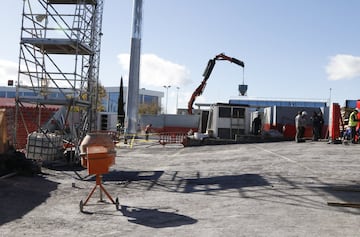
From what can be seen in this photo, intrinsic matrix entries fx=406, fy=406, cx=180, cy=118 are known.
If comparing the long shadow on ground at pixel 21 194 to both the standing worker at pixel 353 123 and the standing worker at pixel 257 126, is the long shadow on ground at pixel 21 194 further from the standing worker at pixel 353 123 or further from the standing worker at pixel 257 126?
the standing worker at pixel 257 126

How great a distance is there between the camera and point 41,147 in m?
13.7

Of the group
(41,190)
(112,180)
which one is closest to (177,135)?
(112,180)

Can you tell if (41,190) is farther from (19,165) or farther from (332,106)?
(332,106)

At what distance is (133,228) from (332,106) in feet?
50.5

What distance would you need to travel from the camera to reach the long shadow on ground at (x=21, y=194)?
7.56 metres

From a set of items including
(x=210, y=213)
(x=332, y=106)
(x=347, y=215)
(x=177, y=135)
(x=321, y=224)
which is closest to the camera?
(x=321, y=224)

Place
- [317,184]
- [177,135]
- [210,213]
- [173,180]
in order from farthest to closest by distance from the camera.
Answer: [177,135]
[173,180]
[317,184]
[210,213]

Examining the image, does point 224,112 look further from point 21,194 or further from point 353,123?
point 21,194

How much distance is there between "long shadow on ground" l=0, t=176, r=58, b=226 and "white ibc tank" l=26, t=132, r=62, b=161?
2.56m

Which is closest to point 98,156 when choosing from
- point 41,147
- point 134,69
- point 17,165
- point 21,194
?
point 21,194

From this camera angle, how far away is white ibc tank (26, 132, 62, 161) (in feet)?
44.8

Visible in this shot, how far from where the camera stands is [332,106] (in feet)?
63.6

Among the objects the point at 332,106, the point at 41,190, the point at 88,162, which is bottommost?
the point at 41,190

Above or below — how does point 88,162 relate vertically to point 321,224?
above
